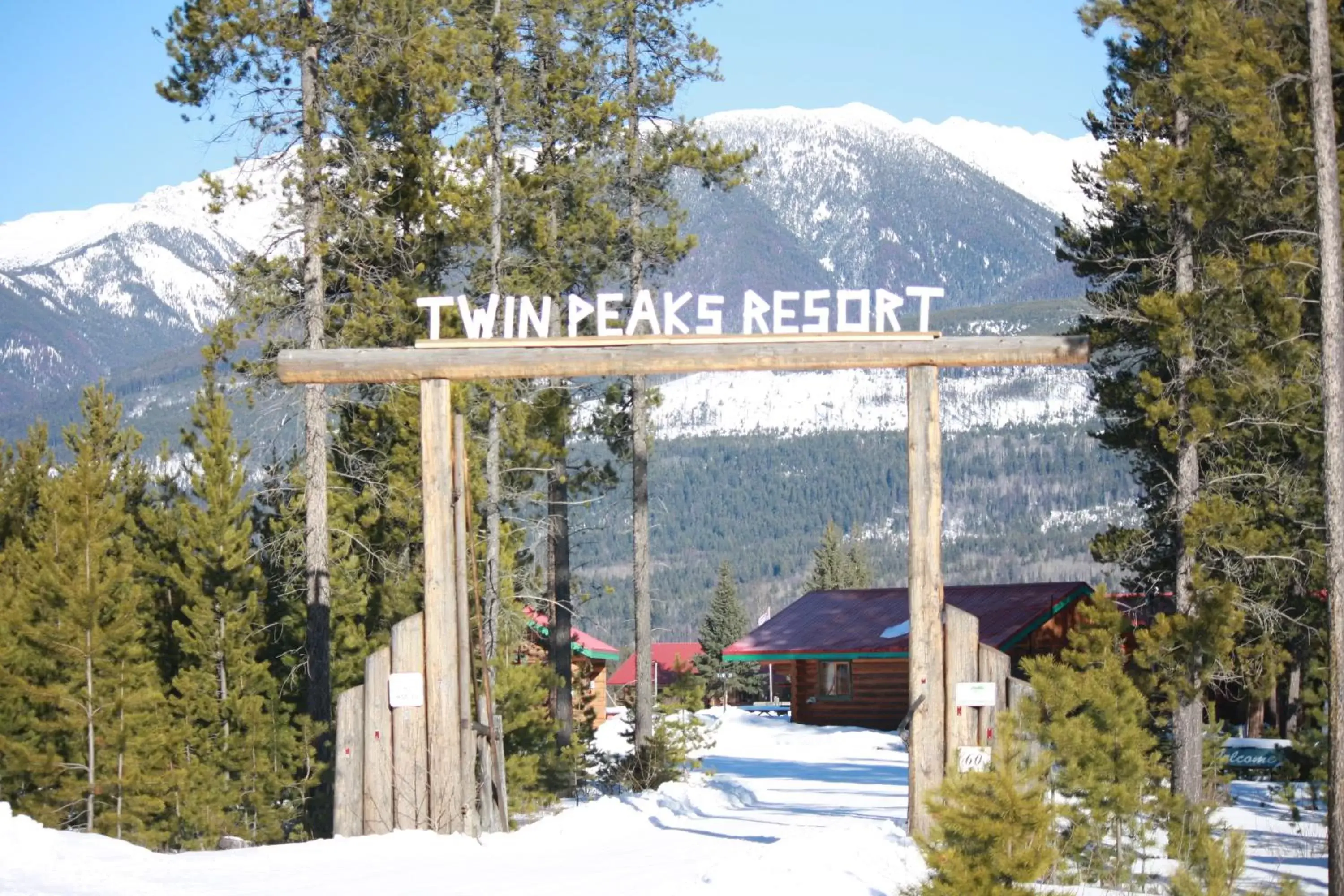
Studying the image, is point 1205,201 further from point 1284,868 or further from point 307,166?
point 307,166

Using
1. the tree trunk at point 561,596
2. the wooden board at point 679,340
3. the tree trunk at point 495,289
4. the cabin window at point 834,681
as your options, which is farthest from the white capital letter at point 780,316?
the cabin window at point 834,681

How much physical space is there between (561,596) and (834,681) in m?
18.0

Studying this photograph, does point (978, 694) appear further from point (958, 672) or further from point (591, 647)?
point (591, 647)

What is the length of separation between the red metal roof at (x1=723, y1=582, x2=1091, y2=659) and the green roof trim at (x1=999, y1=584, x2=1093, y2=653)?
0.02 meters

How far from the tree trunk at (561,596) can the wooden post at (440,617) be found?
12151 millimetres

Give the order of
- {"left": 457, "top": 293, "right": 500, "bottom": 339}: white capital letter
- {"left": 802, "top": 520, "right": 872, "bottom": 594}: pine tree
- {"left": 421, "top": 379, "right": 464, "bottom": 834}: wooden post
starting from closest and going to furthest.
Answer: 1. {"left": 421, "top": 379, "right": 464, "bottom": 834}: wooden post
2. {"left": 457, "top": 293, "right": 500, "bottom": 339}: white capital letter
3. {"left": 802, "top": 520, "right": 872, "bottom": 594}: pine tree

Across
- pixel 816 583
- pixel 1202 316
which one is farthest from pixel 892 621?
pixel 816 583

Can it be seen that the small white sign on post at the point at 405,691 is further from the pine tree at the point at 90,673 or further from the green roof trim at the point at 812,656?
the green roof trim at the point at 812,656

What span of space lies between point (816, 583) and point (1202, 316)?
214ft

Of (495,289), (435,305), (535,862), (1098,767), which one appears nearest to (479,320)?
(435,305)

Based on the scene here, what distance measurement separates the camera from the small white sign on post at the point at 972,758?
577 inches

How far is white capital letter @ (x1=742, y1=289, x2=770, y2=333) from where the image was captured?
49.8ft

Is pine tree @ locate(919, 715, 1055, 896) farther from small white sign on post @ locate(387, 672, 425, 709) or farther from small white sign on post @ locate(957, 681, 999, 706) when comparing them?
small white sign on post @ locate(387, 672, 425, 709)

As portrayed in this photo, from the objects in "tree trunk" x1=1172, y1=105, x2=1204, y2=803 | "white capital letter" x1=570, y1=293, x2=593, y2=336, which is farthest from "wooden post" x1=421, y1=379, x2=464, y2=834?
"tree trunk" x1=1172, y1=105, x2=1204, y2=803
